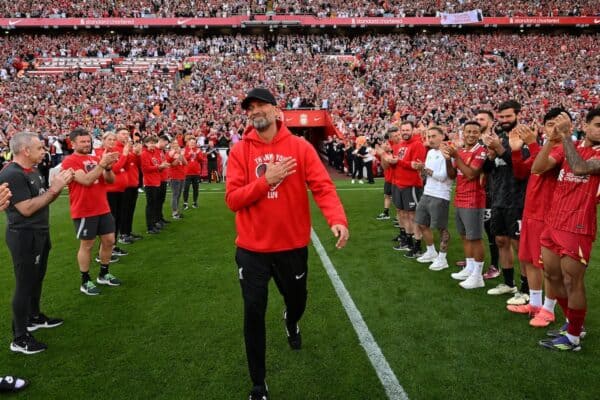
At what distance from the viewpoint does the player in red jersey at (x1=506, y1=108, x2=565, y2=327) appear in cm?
438

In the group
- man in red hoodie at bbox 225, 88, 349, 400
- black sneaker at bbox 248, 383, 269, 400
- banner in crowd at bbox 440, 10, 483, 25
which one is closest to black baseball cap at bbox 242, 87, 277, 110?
man in red hoodie at bbox 225, 88, 349, 400

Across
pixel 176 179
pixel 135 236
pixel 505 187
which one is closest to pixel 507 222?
pixel 505 187

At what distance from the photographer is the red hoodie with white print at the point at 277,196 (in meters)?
3.33

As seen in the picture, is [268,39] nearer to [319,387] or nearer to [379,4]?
[379,4]

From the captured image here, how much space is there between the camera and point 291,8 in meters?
43.0

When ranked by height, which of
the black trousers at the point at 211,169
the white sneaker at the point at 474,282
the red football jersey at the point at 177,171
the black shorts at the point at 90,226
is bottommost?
the black trousers at the point at 211,169

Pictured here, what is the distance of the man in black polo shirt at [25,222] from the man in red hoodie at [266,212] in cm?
176

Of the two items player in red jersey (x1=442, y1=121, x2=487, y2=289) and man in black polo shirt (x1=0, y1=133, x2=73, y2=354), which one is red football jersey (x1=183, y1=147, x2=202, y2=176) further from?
player in red jersey (x1=442, y1=121, x2=487, y2=289)

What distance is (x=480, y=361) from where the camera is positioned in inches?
153

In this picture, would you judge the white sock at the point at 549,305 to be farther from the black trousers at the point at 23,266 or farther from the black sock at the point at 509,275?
the black trousers at the point at 23,266

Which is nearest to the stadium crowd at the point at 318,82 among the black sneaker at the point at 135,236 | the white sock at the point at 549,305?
the black sneaker at the point at 135,236

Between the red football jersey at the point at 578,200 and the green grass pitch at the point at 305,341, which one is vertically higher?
Answer: the red football jersey at the point at 578,200

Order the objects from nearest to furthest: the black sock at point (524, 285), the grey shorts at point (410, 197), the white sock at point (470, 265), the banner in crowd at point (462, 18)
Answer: the black sock at point (524, 285), the white sock at point (470, 265), the grey shorts at point (410, 197), the banner in crowd at point (462, 18)

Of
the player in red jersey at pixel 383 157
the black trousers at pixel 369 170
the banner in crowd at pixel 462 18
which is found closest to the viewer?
the player in red jersey at pixel 383 157
